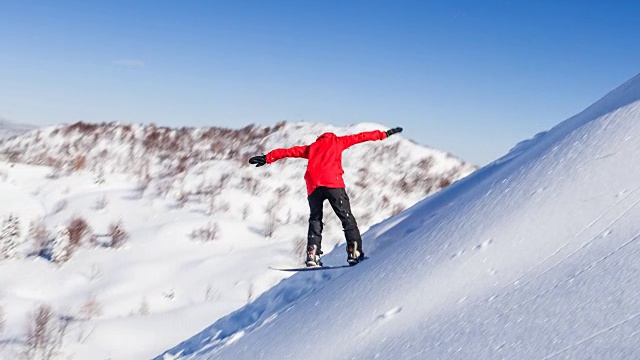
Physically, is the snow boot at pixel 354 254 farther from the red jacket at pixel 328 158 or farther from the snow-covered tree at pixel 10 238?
the snow-covered tree at pixel 10 238

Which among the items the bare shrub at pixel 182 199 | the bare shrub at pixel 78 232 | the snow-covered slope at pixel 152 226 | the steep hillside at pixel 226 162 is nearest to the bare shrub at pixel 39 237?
the snow-covered slope at pixel 152 226

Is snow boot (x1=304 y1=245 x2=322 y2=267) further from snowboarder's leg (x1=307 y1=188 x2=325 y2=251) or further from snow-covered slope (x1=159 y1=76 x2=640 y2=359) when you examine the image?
snow-covered slope (x1=159 y1=76 x2=640 y2=359)

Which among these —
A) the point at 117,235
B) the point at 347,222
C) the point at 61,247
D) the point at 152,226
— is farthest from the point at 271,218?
the point at 347,222

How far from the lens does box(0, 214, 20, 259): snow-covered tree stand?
8.30 meters

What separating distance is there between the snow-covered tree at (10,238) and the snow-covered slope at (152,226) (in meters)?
0.07

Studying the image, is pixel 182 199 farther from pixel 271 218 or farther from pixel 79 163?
pixel 79 163

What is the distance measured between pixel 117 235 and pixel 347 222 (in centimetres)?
565

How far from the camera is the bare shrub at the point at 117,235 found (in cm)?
894

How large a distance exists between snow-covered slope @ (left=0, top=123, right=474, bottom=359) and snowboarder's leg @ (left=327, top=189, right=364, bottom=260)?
8.99ft

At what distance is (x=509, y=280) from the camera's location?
2754 millimetres

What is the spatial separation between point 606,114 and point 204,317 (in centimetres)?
500

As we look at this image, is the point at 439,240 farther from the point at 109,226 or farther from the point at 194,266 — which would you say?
the point at 109,226

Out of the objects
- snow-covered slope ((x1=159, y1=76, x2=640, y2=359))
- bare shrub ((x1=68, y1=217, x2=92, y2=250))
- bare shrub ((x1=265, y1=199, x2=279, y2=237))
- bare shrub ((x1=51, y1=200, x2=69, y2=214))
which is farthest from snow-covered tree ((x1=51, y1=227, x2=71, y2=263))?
snow-covered slope ((x1=159, y1=76, x2=640, y2=359))

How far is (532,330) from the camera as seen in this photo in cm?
219
